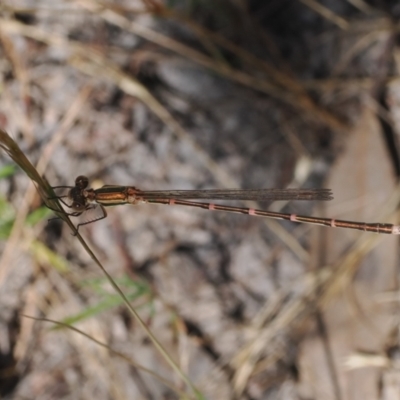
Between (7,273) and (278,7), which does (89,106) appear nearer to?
(7,273)

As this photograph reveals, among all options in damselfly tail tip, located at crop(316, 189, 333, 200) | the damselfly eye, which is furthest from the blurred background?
the damselfly eye

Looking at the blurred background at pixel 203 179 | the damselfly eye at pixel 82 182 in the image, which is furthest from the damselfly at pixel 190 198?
the blurred background at pixel 203 179

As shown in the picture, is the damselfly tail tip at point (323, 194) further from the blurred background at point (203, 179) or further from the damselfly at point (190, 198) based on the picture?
the blurred background at point (203, 179)

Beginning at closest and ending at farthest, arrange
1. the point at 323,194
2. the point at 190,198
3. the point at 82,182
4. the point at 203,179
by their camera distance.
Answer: the point at 82,182 < the point at 190,198 < the point at 323,194 < the point at 203,179

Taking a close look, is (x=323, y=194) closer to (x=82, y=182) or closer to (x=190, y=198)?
(x=190, y=198)

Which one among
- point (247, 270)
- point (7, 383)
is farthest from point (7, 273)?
point (247, 270)

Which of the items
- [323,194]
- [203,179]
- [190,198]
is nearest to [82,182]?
[190,198]

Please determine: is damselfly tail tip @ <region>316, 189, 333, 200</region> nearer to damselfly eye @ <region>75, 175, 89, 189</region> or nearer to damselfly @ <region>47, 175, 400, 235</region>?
damselfly @ <region>47, 175, 400, 235</region>
